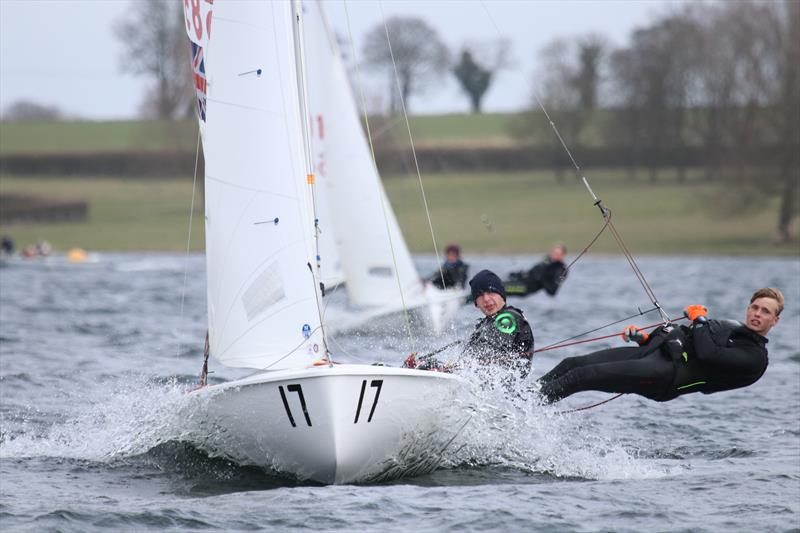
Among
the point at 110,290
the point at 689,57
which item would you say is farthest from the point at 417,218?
the point at 110,290

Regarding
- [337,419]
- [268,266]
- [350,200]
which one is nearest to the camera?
[337,419]

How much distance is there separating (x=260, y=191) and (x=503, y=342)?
2175mm

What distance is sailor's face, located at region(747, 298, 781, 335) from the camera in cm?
916

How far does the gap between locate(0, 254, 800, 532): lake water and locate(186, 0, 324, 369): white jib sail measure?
58 cm

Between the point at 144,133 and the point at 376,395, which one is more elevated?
the point at 144,133

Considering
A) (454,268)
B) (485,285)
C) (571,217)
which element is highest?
(571,217)

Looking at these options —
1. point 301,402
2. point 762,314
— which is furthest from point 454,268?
point 301,402

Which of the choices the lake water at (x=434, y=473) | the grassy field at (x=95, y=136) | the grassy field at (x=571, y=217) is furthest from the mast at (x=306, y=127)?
the grassy field at (x=95, y=136)

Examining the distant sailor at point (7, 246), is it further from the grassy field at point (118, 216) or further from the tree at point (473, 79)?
the tree at point (473, 79)

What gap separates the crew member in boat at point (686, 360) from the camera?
925 cm

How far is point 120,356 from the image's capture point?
1662 centimetres

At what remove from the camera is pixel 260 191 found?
991cm

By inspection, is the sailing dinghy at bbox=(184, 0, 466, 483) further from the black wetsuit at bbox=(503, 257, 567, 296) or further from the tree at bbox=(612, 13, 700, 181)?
the tree at bbox=(612, 13, 700, 181)

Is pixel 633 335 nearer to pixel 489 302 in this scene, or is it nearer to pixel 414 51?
pixel 489 302
